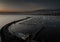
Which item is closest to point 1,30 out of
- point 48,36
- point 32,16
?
point 48,36

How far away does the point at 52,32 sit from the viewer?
692mm

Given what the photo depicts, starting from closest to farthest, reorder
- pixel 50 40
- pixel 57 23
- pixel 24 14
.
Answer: pixel 50 40 → pixel 57 23 → pixel 24 14

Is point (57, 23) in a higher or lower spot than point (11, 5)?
lower

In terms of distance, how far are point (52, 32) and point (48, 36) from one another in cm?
6

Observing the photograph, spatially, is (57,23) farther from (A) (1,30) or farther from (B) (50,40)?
(A) (1,30)

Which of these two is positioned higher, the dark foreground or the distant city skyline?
the distant city skyline

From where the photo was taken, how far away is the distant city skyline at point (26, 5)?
2.85ft

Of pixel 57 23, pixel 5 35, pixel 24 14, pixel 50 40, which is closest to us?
pixel 5 35

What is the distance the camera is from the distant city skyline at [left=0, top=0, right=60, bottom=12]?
0.87m

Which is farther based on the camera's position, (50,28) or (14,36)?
(50,28)

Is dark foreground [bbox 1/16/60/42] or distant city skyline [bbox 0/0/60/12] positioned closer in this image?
dark foreground [bbox 1/16/60/42]

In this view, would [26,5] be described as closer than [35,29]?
No

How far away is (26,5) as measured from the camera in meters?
0.90

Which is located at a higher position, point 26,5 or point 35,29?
point 26,5
